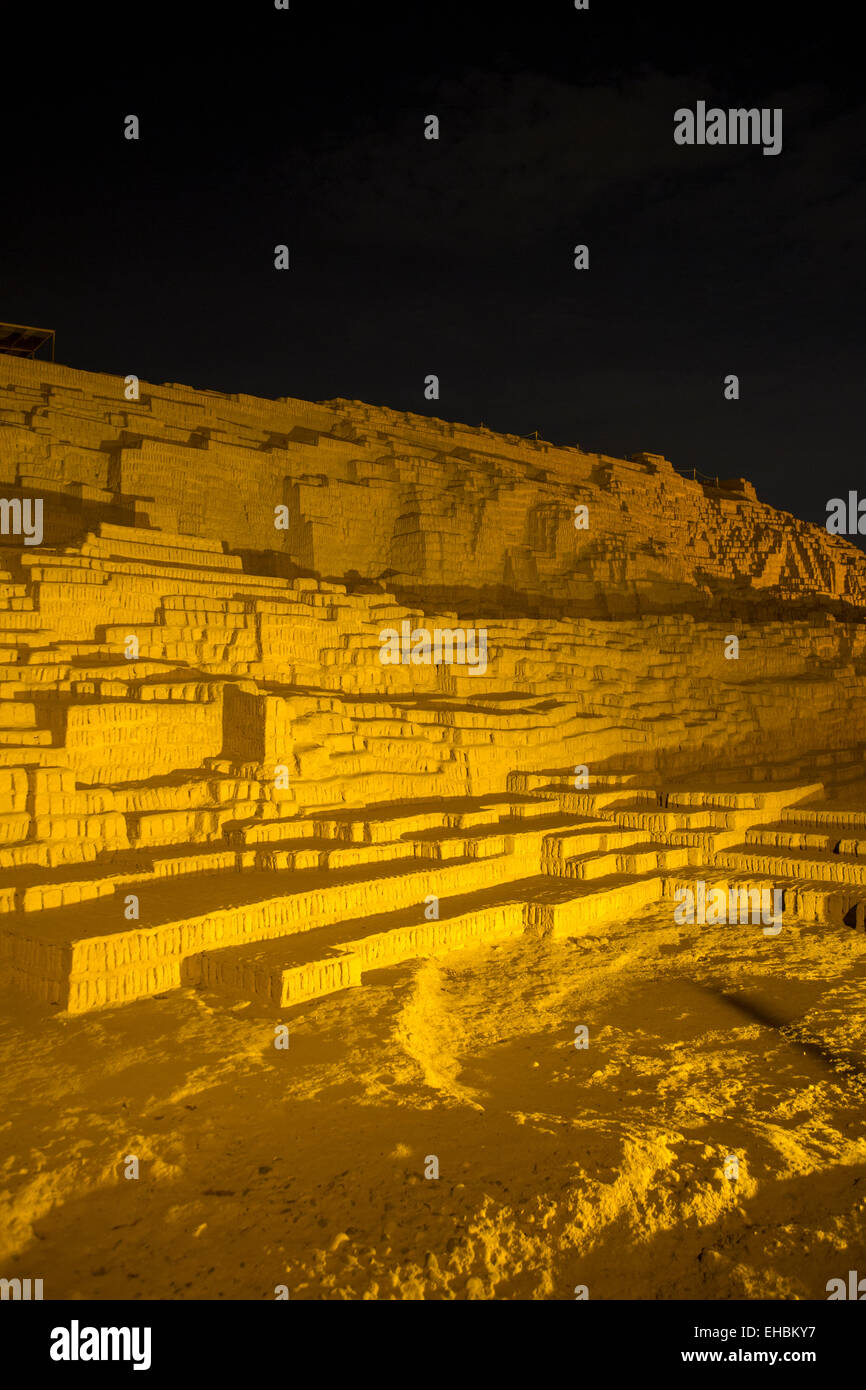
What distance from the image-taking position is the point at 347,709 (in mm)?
12883

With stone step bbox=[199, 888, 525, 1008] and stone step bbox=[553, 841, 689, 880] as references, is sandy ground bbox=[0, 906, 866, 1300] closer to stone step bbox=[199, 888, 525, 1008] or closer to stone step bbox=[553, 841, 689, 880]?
stone step bbox=[199, 888, 525, 1008]

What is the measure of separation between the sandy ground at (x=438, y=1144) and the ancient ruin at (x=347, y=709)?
28.7 inches

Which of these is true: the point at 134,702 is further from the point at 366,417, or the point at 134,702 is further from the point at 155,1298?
the point at 366,417

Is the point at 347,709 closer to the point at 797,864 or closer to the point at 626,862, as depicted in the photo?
Result: the point at 626,862

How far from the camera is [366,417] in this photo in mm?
26766

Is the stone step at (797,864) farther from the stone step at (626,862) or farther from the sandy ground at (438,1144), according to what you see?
the sandy ground at (438,1144)

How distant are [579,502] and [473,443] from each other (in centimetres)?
399

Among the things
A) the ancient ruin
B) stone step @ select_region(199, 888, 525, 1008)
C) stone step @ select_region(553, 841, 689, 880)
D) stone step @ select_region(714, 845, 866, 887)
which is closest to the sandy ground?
stone step @ select_region(199, 888, 525, 1008)

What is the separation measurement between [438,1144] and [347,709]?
876cm

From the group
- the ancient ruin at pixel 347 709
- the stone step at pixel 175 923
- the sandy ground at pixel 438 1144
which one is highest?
the ancient ruin at pixel 347 709

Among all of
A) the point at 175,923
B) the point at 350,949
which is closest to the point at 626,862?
the point at 350,949

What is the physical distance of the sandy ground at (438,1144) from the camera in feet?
11.7

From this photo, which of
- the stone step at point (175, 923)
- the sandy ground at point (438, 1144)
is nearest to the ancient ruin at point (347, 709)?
the stone step at point (175, 923)
